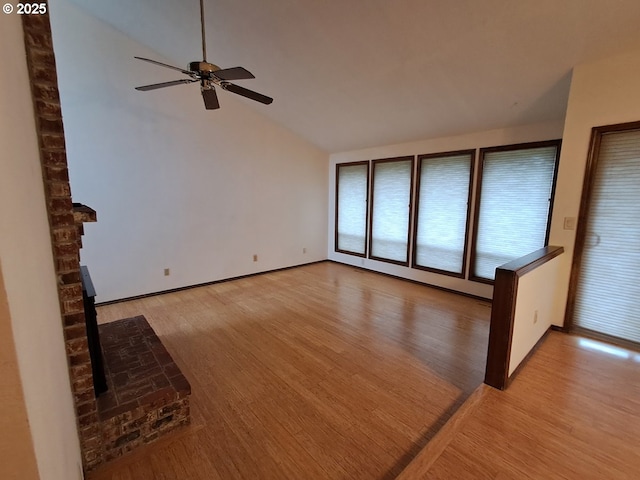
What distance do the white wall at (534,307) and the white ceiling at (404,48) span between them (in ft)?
6.07

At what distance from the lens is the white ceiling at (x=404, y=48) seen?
7.59ft

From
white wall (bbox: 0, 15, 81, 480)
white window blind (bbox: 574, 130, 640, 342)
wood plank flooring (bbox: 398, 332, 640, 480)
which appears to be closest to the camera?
white wall (bbox: 0, 15, 81, 480)

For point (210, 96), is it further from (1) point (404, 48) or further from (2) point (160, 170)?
(2) point (160, 170)

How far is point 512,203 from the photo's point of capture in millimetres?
3863

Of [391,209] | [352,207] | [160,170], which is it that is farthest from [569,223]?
[160,170]

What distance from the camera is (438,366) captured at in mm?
2611

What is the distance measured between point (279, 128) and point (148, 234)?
2.88 meters

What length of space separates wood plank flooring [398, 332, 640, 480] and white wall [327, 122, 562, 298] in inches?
73.0

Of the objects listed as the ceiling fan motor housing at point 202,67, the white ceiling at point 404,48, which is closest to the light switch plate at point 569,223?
the white ceiling at point 404,48

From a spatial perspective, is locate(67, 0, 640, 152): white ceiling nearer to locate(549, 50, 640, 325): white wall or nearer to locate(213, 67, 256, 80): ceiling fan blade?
locate(549, 50, 640, 325): white wall

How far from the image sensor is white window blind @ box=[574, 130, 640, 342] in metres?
2.65

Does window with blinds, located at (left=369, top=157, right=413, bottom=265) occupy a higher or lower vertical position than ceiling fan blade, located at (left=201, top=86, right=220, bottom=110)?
lower

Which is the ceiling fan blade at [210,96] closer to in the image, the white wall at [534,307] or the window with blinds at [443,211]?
the white wall at [534,307]
